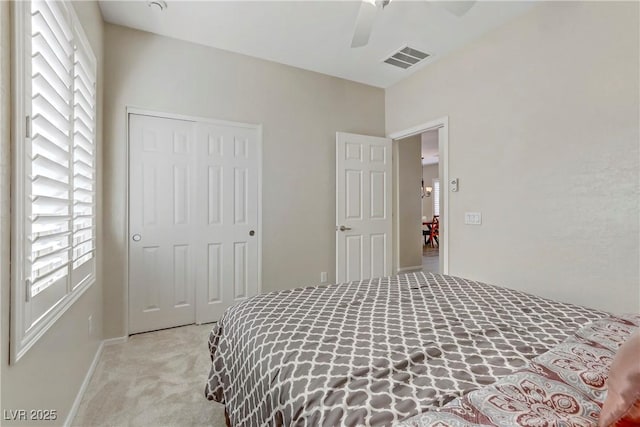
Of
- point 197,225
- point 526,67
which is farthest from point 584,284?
point 197,225

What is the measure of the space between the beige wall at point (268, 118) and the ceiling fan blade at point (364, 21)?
55.2 inches

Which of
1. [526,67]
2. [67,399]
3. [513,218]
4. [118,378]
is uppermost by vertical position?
[526,67]

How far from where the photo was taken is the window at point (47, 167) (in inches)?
40.1

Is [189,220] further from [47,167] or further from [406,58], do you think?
[406,58]

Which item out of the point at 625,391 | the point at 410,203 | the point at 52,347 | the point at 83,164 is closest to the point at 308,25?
the point at 83,164

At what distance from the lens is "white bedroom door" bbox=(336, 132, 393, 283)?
140 inches

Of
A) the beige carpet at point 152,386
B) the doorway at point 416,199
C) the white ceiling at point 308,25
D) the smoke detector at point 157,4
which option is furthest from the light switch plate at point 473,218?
the smoke detector at point 157,4

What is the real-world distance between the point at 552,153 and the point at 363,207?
1933mm

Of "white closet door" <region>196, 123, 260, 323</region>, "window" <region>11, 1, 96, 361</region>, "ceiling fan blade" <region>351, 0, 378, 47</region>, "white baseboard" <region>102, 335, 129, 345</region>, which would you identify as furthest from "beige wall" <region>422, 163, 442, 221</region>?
"window" <region>11, 1, 96, 361</region>

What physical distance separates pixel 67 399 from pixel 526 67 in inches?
151

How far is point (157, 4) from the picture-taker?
7.72 ft

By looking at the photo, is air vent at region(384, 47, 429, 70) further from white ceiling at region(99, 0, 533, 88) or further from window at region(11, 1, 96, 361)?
window at region(11, 1, 96, 361)

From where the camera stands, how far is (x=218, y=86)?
3.02 meters

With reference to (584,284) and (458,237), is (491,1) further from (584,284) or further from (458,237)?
(584,284)
